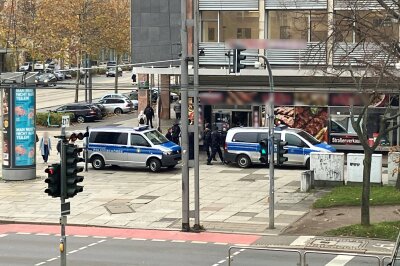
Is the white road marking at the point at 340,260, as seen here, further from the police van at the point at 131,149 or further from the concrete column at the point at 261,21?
the concrete column at the point at 261,21

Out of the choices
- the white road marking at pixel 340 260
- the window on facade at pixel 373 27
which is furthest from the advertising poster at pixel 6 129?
the white road marking at pixel 340 260

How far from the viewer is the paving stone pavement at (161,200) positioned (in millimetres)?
27438

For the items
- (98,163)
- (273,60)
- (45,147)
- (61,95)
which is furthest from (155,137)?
(61,95)

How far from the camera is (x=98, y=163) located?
3897cm

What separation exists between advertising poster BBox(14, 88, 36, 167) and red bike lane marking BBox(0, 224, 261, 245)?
8494mm

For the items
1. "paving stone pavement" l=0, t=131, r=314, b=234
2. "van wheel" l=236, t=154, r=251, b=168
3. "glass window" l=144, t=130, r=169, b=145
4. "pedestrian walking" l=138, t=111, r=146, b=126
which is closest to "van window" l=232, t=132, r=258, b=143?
"van wheel" l=236, t=154, r=251, b=168

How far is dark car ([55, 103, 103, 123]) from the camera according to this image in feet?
191

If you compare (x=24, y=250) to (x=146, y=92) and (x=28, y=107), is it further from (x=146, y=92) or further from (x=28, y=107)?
(x=146, y=92)

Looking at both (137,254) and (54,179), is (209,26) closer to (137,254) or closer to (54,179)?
(137,254)

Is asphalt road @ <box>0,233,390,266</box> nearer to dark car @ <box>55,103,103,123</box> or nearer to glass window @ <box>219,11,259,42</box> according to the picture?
glass window @ <box>219,11,259,42</box>

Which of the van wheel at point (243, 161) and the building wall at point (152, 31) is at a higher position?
the building wall at point (152, 31)

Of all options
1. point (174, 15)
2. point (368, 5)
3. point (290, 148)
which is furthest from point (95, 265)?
point (174, 15)

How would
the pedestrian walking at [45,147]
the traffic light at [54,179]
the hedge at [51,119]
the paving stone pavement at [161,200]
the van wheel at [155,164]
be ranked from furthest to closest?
the hedge at [51,119] → the pedestrian walking at [45,147] → the van wheel at [155,164] → the paving stone pavement at [161,200] → the traffic light at [54,179]

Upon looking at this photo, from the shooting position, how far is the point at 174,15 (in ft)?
160
